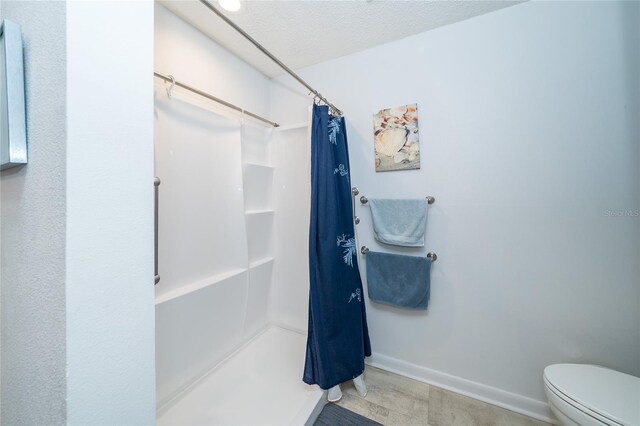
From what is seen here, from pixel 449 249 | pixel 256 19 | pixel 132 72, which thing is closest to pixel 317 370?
pixel 449 249

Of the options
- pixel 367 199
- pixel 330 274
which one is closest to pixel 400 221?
pixel 367 199

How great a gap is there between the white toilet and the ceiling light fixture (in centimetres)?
252

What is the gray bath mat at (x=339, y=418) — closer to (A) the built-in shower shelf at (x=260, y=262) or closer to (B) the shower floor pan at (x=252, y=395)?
(B) the shower floor pan at (x=252, y=395)

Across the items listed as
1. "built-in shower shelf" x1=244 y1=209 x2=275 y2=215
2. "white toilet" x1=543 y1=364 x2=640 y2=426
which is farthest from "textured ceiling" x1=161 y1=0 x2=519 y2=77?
"white toilet" x1=543 y1=364 x2=640 y2=426

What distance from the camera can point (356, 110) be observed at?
1.78 m

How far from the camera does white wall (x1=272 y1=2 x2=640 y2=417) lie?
120 cm

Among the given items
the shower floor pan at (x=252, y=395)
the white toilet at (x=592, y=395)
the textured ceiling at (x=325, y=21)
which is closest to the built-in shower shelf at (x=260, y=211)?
the shower floor pan at (x=252, y=395)

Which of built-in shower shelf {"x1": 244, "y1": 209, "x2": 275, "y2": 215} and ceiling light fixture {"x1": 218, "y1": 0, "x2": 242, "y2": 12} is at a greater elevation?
ceiling light fixture {"x1": 218, "y1": 0, "x2": 242, "y2": 12}

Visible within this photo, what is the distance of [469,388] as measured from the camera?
150 centimetres

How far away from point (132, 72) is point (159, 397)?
1597 mm

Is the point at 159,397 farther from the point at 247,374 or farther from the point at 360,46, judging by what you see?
the point at 360,46

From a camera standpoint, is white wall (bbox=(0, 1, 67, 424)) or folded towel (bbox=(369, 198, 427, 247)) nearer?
white wall (bbox=(0, 1, 67, 424))

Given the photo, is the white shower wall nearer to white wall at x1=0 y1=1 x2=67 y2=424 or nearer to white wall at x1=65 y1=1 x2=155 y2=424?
white wall at x1=0 y1=1 x2=67 y2=424

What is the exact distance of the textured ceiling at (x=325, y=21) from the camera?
135 centimetres
